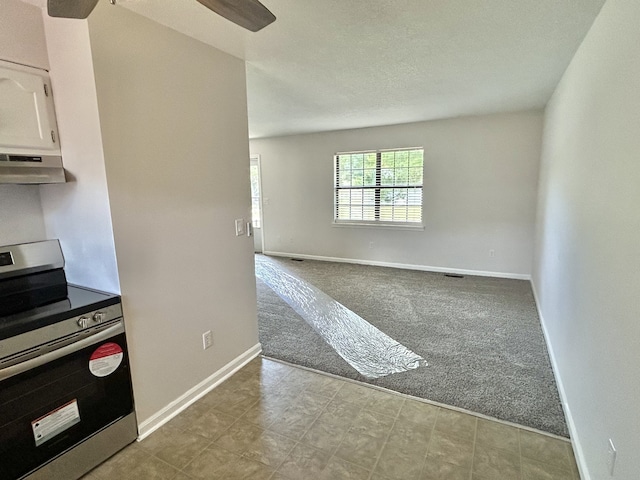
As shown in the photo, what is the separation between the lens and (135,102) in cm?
185

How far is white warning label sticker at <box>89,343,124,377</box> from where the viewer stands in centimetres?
175

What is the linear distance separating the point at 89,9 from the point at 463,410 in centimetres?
279

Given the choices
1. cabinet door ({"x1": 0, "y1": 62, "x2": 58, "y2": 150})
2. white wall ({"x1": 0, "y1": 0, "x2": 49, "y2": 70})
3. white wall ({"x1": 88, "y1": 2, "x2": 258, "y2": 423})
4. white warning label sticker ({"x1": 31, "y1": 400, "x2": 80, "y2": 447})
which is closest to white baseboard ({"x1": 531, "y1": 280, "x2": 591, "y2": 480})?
white wall ({"x1": 88, "y1": 2, "x2": 258, "y2": 423})

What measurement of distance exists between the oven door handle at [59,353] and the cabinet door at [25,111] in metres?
1.02

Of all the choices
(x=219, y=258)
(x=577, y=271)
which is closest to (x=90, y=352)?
(x=219, y=258)

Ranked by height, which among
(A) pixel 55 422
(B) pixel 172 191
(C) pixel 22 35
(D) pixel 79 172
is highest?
(C) pixel 22 35

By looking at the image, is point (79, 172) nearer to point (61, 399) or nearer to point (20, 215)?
point (20, 215)

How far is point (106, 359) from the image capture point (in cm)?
179

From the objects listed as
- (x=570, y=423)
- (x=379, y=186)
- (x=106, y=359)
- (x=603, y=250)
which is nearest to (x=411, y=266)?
(x=379, y=186)

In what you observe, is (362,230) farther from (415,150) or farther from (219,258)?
(219,258)

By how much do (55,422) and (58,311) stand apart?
538mm

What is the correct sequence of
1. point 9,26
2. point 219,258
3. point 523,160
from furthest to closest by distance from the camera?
point 523,160 < point 219,258 < point 9,26

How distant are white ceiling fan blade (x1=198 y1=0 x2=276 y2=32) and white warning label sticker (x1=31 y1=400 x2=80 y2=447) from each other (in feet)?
6.30

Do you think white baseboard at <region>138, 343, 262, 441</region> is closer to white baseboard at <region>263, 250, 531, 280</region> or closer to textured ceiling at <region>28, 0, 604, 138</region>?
textured ceiling at <region>28, 0, 604, 138</region>
